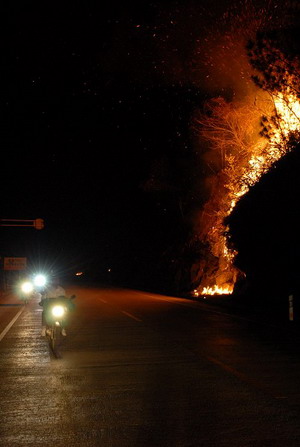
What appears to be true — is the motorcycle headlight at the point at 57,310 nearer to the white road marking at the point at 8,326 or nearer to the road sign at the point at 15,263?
the white road marking at the point at 8,326

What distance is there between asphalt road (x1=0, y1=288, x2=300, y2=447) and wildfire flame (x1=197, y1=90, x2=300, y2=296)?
1058 cm

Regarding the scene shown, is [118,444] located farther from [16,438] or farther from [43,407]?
[43,407]

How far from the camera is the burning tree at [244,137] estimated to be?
18.5 metres

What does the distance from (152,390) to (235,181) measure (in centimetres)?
2502

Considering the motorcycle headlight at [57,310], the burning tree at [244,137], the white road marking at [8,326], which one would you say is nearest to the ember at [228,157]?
the burning tree at [244,137]

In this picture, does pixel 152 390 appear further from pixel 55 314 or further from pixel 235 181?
pixel 235 181

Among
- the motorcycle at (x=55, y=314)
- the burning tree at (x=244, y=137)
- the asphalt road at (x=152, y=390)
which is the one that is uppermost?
the burning tree at (x=244, y=137)

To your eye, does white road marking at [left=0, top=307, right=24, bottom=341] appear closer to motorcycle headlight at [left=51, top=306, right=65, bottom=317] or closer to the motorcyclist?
the motorcyclist

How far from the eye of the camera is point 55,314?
45.0ft

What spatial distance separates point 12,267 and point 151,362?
157ft

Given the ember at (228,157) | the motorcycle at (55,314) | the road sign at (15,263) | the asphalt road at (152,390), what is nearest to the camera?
the asphalt road at (152,390)

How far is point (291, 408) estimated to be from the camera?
24.5 ft

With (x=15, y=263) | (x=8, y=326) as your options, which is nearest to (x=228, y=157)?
(x=8, y=326)

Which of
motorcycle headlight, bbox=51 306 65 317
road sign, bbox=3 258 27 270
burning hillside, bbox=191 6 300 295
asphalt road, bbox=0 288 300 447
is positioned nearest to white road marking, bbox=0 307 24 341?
asphalt road, bbox=0 288 300 447
